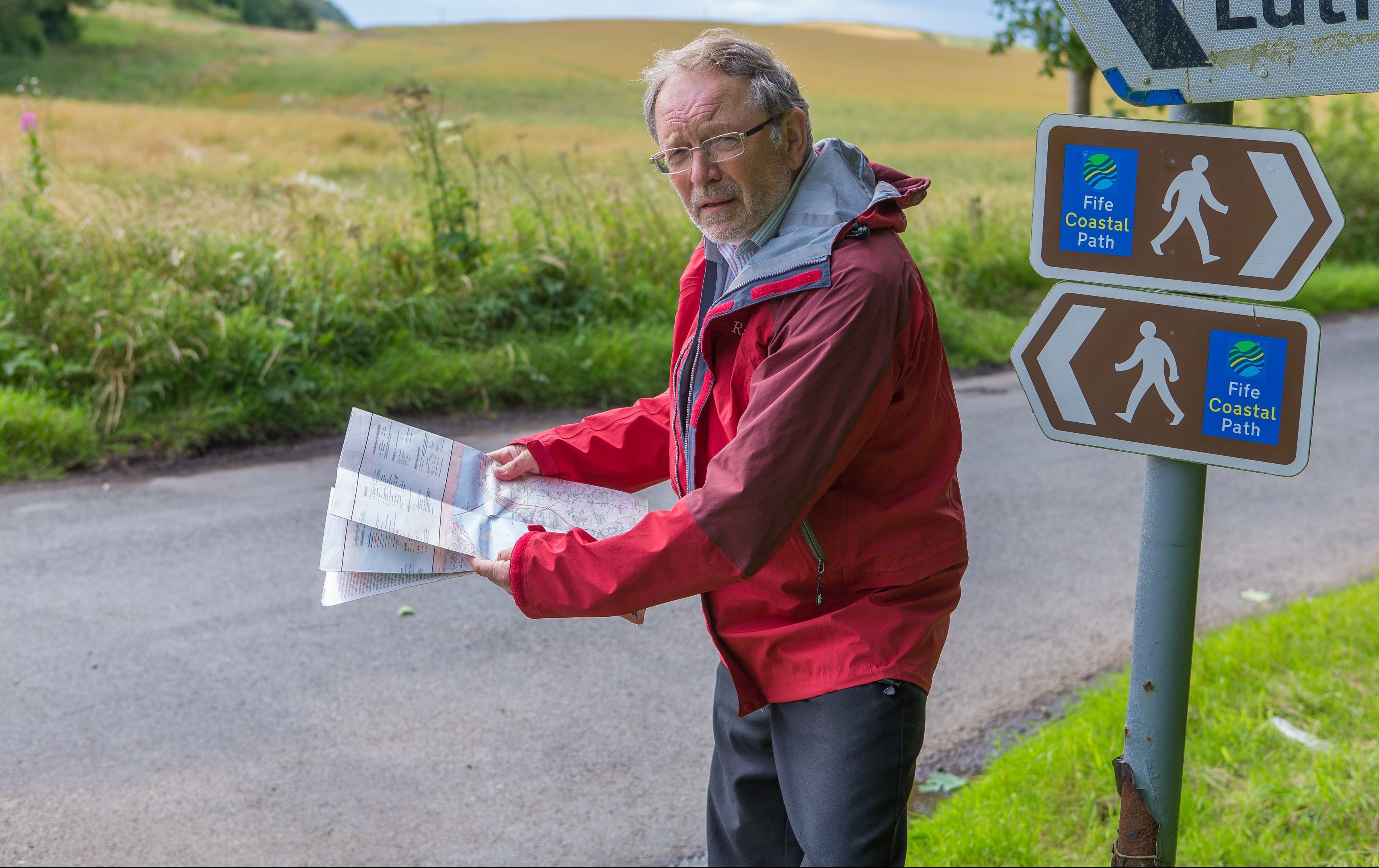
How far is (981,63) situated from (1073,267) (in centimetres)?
5524

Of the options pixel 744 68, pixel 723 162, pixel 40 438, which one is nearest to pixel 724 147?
pixel 723 162

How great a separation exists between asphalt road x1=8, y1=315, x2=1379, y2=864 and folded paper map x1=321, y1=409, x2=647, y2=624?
4.40 ft

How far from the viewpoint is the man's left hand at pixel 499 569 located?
1922mm

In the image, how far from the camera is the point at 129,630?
4.38m

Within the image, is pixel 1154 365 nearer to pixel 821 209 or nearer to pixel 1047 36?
pixel 821 209

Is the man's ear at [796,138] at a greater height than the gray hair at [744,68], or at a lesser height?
lesser

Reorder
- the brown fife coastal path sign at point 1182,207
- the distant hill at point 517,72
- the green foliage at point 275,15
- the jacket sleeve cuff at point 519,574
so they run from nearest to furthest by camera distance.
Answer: the brown fife coastal path sign at point 1182,207
the jacket sleeve cuff at point 519,574
the distant hill at point 517,72
the green foliage at point 275,15

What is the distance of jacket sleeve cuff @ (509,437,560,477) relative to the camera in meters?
2.38

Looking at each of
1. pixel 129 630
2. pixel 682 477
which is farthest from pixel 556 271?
pixel 682 477

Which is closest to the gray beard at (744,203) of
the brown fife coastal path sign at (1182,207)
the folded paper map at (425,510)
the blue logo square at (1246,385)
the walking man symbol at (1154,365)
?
the brown fife coastal path sign at (1182,207)

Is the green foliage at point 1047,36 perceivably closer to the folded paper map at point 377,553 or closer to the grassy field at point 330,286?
the grassy field at point 330,286

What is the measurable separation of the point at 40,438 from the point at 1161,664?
20.1 feet

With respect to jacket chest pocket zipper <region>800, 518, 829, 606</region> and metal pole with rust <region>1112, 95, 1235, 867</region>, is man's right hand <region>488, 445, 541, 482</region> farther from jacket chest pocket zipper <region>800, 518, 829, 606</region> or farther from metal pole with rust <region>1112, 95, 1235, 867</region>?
metal pole with rust <region>1112, 95, 1235, 867</region>

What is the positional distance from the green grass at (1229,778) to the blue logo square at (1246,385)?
1.51 metres
